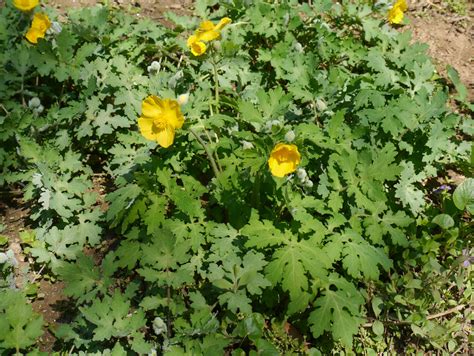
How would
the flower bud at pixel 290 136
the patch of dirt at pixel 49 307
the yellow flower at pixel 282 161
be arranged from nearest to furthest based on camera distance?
the yellow flower at pixel 282 161 < the flower bud at pixel 290 136 < the patch of dirt at pixel 49 307

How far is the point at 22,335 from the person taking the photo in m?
2.17

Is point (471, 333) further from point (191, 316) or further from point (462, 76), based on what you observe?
point (462, 76)

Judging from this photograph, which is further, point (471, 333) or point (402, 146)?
point (402, 146)

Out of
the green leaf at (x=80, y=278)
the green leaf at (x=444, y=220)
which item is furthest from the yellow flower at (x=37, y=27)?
the green leaf at (x=444, y=220)

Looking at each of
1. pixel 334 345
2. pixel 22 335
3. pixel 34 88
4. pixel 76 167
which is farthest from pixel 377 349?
pixel 34 88

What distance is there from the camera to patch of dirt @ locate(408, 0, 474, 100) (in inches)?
153

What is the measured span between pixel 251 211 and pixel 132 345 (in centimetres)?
88

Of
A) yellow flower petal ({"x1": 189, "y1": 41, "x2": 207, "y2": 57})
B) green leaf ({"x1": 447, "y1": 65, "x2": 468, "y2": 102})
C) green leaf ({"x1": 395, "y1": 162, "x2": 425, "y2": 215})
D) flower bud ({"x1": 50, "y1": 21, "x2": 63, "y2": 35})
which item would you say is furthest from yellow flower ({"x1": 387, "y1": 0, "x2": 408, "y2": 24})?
flower bud ({"x1": 50, "y1": 21, "x2": 63, "y2": 35})

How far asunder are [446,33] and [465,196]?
2.03 metres

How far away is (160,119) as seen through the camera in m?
2.27

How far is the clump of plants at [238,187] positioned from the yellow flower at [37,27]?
0.04 ft

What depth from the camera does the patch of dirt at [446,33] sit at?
3895 mm

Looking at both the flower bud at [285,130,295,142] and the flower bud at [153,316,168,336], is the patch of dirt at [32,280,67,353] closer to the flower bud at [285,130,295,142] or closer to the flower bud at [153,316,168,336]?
the flower bud at [153,316,168,336]

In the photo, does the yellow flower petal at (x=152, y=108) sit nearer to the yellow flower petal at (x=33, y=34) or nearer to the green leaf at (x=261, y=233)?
the green leaf at (x=261, y=233)
